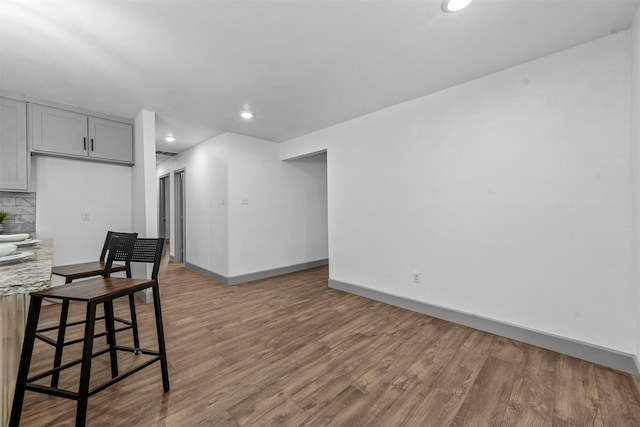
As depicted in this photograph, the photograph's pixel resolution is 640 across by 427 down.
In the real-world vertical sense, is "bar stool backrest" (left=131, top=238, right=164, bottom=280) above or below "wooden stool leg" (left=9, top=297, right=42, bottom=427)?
above

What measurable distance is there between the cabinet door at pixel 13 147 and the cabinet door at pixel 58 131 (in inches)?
3.3

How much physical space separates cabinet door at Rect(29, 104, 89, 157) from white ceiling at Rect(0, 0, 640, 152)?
0.70 feet

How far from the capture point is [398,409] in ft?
5.18

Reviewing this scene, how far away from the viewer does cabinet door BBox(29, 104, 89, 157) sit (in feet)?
10.2

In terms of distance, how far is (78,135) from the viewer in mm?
3383

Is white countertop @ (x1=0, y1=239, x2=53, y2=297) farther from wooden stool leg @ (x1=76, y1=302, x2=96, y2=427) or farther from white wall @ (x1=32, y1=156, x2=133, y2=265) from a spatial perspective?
white wall @ (x1=32, y1=156, x2=133, y2=265)

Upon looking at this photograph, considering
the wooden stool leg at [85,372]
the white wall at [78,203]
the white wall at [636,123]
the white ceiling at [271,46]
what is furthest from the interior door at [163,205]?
the white wall at [636,123]

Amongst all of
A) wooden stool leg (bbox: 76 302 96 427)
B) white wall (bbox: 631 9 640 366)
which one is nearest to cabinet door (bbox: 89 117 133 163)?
wooden stool leg (bbox: 76 302 96 427)

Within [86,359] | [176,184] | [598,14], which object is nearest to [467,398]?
[86,359]

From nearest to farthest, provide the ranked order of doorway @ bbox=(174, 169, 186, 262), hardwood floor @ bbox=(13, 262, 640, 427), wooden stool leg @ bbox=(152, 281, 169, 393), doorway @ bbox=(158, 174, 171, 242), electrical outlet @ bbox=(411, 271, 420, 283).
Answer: hardwood floor @ bbox=(13, 262, 640, 427)
wooden stool leg @ bbox=(152, 281, 169, 393)
electrical outlet @ bbox=(411, 271, 420, 283)
doorway @ bbox=(174, 169, 186, 262)
doorway @ bbox=(158, 174, 171, 242)

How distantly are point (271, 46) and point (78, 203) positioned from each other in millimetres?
3510

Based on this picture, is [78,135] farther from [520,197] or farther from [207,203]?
[520,197]

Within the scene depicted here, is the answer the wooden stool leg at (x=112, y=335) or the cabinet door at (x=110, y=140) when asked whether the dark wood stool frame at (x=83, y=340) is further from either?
the cabinet door at (x=110, y=140)

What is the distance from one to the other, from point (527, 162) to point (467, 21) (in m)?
1.31
